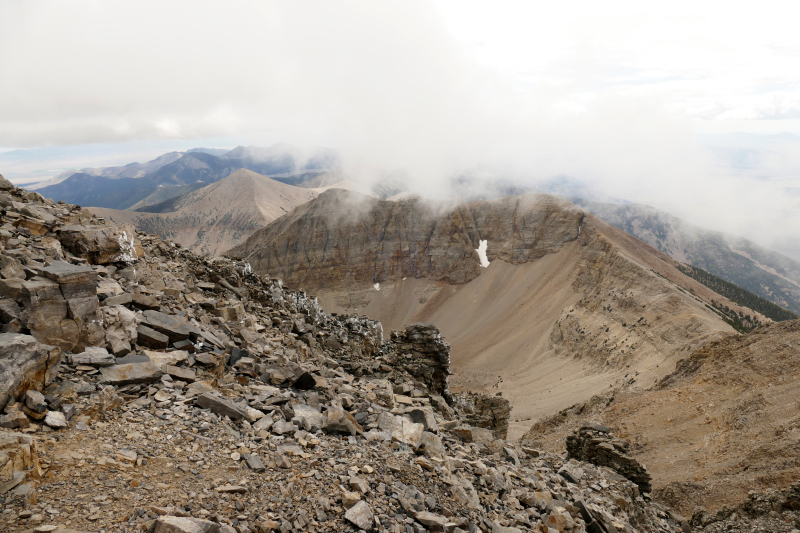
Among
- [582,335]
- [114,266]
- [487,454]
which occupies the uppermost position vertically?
[114,266]

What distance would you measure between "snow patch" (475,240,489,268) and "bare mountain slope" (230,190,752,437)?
174cm

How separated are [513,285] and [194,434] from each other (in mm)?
110685

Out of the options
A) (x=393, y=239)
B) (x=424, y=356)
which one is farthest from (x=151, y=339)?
(x=393, y=239)

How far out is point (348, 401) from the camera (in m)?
13.4

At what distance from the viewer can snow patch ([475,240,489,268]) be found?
12848 centimetres

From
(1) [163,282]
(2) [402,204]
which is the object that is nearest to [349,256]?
(2) [402,204]

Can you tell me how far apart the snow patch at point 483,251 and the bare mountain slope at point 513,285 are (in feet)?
5.72

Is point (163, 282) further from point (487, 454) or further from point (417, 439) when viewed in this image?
point (487, 454)

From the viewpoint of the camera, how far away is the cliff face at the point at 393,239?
4970 inches

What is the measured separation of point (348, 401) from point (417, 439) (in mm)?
2598

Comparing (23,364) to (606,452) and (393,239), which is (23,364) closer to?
(606,452)

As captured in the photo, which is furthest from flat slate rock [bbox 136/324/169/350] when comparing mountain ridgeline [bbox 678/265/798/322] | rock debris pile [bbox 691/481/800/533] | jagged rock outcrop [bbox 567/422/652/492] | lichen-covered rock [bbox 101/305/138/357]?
mountain ridgeline [bbox 678/265/798/322]

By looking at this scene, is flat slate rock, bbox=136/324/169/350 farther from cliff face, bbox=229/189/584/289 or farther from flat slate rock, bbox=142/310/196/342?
cliff face, bbox=229/189/584/289

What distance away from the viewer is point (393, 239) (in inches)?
5340
